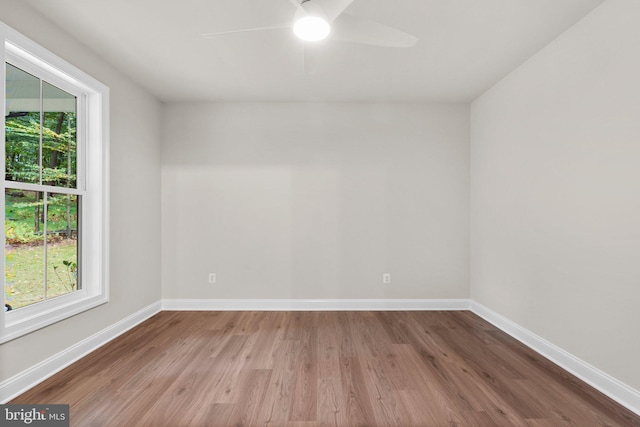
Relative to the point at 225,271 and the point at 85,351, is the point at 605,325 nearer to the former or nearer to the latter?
the point at 225,271

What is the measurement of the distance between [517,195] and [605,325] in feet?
4.32

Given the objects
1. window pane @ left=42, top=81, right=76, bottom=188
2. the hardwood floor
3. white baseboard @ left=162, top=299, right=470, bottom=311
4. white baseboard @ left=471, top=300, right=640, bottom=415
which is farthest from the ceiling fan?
white baseboard @ left=162, top=299, right=470, bottom=311

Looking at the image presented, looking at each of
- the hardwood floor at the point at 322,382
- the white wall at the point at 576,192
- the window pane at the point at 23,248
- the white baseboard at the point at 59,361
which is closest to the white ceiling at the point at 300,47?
the white wall at the point at 576,192

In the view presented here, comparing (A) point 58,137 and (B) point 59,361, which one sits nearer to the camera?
(B) point 59,361

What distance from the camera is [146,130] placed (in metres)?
3.51

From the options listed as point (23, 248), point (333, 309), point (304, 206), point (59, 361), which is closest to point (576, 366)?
point (333, 309)

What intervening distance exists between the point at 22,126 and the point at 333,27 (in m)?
2.29

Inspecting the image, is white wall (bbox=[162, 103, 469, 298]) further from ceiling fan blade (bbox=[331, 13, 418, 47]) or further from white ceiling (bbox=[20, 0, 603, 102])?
ceiling fan blade (bbox=[331, 13, 418, 47])

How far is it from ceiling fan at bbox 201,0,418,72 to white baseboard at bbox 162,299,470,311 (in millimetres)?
2846

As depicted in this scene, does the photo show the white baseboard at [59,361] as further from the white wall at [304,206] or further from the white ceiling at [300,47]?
the white ceiling at [300,47]

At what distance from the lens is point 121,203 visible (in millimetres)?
3061

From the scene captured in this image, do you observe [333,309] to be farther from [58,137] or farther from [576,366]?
[58,137]

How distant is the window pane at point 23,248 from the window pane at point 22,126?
0.51 ft

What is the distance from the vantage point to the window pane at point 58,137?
2.35 m
